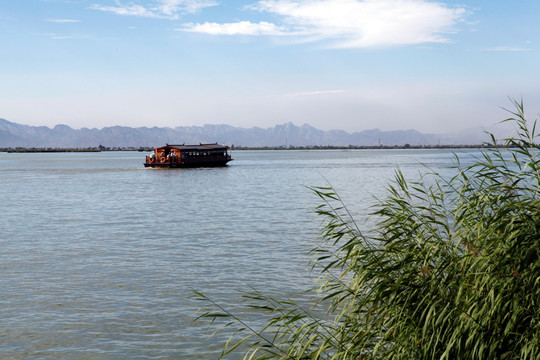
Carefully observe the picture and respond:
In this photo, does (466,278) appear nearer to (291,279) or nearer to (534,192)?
(534,192)

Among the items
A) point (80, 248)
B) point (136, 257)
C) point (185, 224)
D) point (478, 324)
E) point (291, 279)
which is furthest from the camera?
point (185, 224)

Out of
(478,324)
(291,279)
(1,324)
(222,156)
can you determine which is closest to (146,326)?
(1,324)

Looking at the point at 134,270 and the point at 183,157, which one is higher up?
the point at 183,157

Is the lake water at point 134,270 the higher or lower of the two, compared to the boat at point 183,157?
lower

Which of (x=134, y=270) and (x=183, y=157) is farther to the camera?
(x=183, y=157)

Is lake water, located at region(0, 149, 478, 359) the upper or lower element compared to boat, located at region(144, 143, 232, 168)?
lower

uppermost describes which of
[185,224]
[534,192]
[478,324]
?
[534,192]

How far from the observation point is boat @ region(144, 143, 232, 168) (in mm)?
113375

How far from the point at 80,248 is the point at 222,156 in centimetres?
9574

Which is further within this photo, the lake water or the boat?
the boat

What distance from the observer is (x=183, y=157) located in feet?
372

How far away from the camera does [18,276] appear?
71.2 feet

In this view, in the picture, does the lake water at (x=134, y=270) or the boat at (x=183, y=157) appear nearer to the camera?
the lake water at (x=134, y=270)

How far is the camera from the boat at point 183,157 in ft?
372
